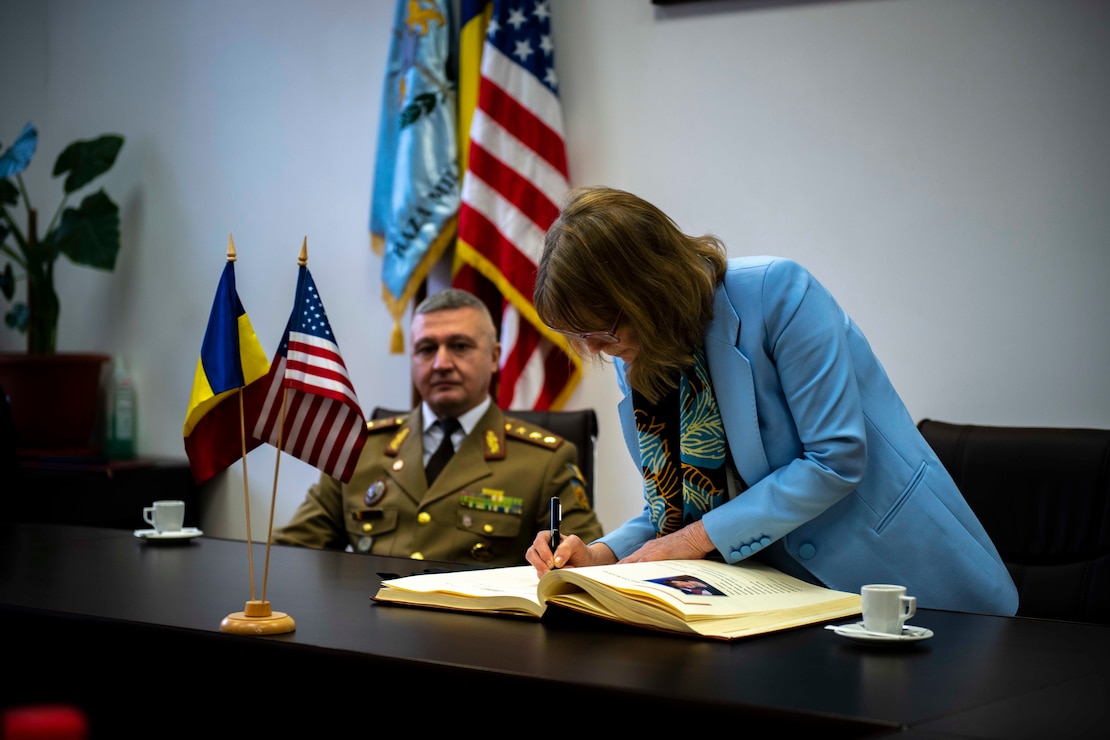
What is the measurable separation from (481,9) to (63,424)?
2.20 meters

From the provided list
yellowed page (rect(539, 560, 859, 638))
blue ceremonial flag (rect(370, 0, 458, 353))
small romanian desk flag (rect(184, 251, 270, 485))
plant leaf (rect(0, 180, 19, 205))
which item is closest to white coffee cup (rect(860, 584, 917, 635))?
yellowed page (rect(539, 560, 859, 638))

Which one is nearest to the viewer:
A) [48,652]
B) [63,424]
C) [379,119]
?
[48,652]

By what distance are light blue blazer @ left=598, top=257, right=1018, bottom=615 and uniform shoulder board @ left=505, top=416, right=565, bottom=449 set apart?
3.86ft

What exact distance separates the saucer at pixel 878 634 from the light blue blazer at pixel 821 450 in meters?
0.24

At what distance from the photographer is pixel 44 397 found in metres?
4.24

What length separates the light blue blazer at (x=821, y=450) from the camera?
1.58 meters

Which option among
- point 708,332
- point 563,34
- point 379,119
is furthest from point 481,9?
point 708,332

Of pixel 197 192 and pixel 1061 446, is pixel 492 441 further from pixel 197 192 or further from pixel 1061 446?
pixel 197 192

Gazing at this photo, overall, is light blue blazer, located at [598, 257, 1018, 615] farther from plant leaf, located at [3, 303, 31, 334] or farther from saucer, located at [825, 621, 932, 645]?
plant leaf, located at [3, 303, 31, 334]

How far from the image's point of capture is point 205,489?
4.46 metres

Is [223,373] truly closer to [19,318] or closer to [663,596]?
[663,596]

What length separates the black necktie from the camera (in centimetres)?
282

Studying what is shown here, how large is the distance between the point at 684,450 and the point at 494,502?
1085mm

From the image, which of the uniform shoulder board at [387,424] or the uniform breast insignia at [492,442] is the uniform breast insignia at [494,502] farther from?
the uniform shoulder board at [387,424]
